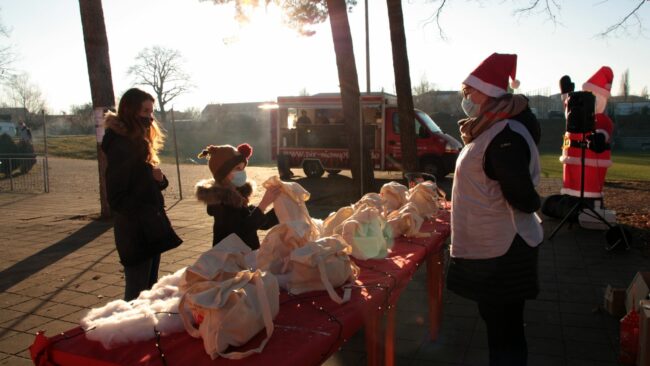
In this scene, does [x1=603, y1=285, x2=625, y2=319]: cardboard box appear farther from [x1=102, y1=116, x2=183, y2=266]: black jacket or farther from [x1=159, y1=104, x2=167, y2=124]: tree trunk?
[x1=159, y1=104, x2=167, y2=124]: tree trunk

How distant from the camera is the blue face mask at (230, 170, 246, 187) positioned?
3.29 meters

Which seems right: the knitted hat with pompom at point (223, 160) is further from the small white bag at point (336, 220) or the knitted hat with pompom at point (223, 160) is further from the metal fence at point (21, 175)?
the metal fence at point (21, 175)

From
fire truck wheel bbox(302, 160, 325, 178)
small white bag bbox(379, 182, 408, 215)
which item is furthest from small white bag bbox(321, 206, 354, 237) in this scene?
fire truck wheel bbox(302, 160, 325, 178)

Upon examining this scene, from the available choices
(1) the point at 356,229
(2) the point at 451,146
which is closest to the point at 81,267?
(1) the point at 356,229

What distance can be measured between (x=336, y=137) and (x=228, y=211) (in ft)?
47.5

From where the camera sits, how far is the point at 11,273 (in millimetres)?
5953

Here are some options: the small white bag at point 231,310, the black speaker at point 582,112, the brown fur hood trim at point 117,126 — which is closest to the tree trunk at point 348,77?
the black speaker at point 582,112

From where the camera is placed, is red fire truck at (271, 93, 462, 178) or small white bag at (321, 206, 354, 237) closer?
small white bag at (321, 206, 354, 237)

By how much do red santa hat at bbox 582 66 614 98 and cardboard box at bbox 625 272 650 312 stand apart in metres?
4.76

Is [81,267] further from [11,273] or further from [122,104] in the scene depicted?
[122,104]

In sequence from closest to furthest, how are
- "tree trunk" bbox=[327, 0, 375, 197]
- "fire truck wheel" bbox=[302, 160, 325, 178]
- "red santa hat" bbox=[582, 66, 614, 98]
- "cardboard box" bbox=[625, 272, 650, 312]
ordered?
"cardboard box" bbox=[625, 272, 650, 312]
"red santa hat" bbox=[582, 66, 614, 98]
"tree trunk" bbox=[327, 0, 375, 197]
"fire truck wheel" bbox=[302, 160, 325, 178]

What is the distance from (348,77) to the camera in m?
8.72

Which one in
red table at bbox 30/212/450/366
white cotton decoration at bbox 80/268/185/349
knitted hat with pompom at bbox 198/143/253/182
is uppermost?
knitted hat with pompom at bbox 198/143/253/182

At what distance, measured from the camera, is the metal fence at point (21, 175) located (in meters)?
16.1
